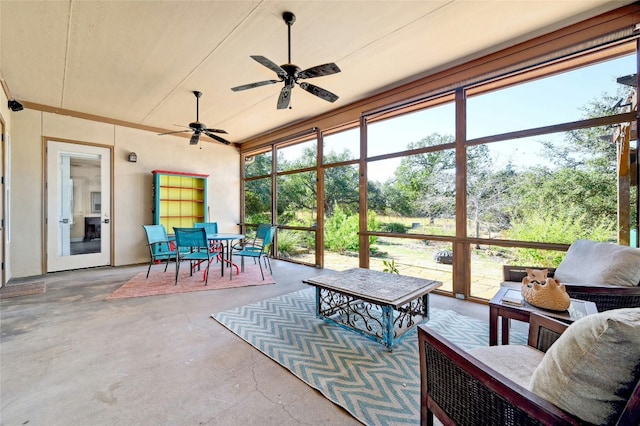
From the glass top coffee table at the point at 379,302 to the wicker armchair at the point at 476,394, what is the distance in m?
0.89

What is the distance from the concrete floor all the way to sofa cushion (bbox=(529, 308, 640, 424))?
1.10 metres

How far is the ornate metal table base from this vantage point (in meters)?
2.21

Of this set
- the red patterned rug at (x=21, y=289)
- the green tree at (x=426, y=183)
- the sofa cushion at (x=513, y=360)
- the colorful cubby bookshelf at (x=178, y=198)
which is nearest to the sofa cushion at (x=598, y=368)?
the sofa cushion at (x=513, y=360)

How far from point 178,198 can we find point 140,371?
5141 mm

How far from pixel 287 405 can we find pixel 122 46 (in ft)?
12.8

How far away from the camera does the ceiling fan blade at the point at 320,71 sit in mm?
2518

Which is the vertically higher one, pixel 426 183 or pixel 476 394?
pixel 426 183

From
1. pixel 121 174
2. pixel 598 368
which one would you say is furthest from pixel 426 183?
pixel 121 174

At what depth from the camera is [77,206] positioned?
5164 mm

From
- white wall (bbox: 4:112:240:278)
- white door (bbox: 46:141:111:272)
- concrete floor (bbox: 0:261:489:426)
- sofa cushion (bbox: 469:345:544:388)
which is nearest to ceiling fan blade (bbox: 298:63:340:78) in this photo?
sofa cushion (bbox: 469:345:544:388)

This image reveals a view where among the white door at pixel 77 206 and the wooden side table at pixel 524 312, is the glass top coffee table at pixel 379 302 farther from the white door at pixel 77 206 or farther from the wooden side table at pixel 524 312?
the white door at pixel 77 206

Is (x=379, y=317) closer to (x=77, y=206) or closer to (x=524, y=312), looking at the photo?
(x=524, y=312)

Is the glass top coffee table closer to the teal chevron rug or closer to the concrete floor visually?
the teal chevron rug

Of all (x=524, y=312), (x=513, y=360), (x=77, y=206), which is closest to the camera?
(x=513, y=360)
